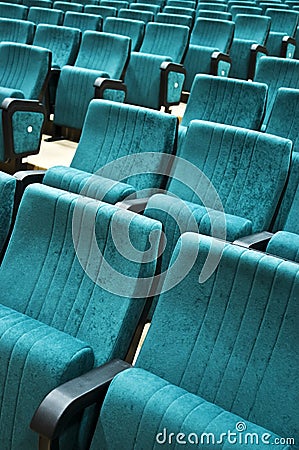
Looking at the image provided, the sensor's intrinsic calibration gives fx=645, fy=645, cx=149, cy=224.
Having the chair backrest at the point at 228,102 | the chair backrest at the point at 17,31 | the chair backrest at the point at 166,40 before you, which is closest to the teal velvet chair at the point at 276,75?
the chair backrest at the point at 228,102

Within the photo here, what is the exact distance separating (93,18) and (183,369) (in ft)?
2.51

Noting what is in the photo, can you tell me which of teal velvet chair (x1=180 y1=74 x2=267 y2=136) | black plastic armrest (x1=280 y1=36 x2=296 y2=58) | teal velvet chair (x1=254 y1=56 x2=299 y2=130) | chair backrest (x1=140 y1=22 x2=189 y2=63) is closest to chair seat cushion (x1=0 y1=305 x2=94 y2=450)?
teal velvet chair (x1=180 y1=74 x2=267 y2=136)

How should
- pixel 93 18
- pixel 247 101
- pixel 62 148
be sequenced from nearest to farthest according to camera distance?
pixel 247 101 < pixel 62 148 < pixel 93 18

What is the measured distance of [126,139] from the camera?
486mm

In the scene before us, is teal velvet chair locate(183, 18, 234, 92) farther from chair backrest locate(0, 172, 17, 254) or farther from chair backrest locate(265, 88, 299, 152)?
chair backrest locate(0, 172, 17, 254)

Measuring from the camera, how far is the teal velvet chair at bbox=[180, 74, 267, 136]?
522 millimetres

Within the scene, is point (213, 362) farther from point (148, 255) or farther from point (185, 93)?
point (185, 93)

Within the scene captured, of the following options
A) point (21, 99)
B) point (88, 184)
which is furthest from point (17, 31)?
point (88, 184)

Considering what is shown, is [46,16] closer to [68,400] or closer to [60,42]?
[60,42]

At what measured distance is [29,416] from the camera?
25 cm

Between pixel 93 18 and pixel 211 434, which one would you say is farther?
pixel 93 18

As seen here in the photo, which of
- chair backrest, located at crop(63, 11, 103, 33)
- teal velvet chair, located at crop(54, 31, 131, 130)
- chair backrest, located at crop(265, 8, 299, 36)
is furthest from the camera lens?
chair backrest, located at crop(265, 8, 299, 36)

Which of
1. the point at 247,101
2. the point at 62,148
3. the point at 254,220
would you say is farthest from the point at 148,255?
the point at 62,148

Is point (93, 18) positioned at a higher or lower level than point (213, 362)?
higher
